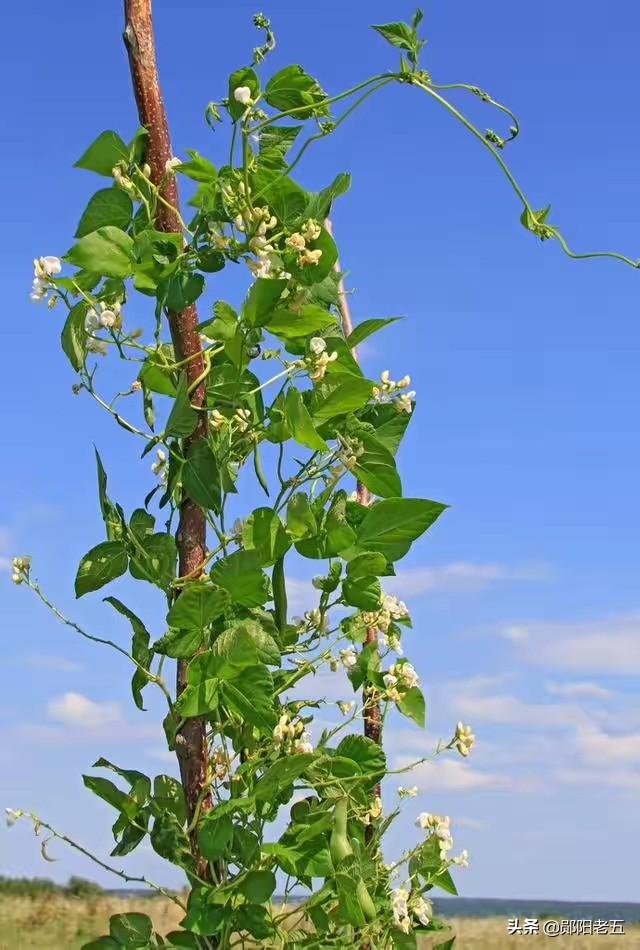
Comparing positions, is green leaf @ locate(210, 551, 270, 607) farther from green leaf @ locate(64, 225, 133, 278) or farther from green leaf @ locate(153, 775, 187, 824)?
green leaf @ locate(64, 225, 133, 278)

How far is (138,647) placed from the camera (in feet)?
7.31

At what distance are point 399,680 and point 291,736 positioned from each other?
54cm

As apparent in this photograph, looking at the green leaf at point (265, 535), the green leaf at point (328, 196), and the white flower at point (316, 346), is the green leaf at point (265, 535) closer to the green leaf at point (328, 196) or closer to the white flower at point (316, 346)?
the white flower at point (316, 346)

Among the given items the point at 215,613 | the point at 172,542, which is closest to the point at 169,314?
the point at 172,542

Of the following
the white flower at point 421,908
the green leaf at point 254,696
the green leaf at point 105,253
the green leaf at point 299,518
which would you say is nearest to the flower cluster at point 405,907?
the white flower at point 421,908

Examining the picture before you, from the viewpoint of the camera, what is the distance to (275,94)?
2.25m

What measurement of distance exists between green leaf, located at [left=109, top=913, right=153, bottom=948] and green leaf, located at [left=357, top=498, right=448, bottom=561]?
0.90 meters

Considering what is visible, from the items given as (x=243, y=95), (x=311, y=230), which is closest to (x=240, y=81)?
(x=243, y=95)

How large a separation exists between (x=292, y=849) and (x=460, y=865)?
52 cm

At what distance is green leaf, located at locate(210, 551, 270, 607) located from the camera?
2.05 meters

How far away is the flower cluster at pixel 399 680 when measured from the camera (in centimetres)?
→ 262

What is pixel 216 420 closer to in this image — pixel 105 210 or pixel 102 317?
pixel 102 317

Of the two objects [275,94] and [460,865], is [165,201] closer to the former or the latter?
[275,94]


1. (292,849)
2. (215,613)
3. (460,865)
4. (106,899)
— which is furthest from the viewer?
(106,899)
